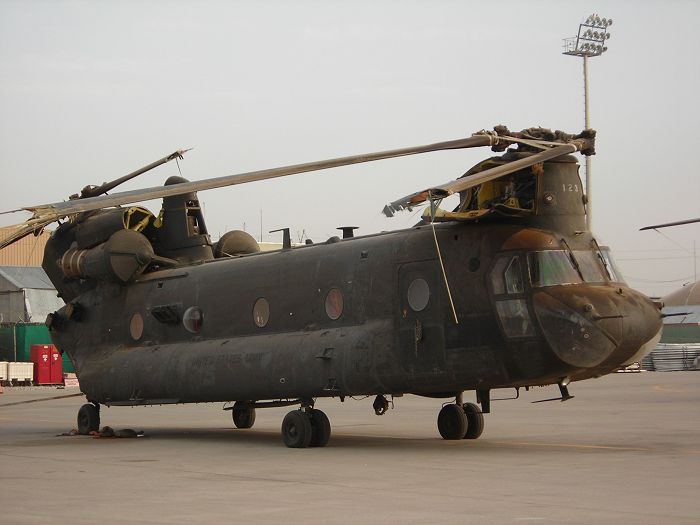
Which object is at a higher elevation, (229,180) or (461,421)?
(229,180)

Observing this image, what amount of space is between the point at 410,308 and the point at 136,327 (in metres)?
7.85

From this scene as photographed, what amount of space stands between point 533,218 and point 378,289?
300 cm

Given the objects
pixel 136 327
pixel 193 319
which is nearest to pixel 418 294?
pixel 193 319

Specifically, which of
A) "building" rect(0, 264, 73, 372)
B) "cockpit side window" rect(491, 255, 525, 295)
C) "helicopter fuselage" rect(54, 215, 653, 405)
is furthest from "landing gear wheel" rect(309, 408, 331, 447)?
"building" rect(0, 264, 73, 372)

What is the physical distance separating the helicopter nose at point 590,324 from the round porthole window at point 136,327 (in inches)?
394

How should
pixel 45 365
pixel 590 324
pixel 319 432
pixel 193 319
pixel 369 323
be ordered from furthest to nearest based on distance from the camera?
pixel 45 365
pixel 193 319
pixel 319 432
pixel 369 323
pixel 590 324

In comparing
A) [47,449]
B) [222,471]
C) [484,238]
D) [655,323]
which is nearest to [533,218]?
[484,238]

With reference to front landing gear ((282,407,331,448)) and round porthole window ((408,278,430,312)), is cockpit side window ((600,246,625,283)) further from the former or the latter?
front landing gear ((282,407,331,448))

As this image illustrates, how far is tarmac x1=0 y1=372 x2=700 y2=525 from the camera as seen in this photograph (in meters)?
11.4

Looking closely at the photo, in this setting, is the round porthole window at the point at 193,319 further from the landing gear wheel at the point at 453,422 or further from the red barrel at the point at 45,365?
the red barrel at the point at 45,365

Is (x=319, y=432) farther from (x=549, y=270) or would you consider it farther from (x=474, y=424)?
(x=549, y=270)

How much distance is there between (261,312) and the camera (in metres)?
21.5

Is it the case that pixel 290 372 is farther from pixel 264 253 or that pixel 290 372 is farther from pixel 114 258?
pixel 114 258

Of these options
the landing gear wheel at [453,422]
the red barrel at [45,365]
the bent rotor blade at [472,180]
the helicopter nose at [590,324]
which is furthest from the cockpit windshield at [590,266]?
the red barrel at [45,365]
